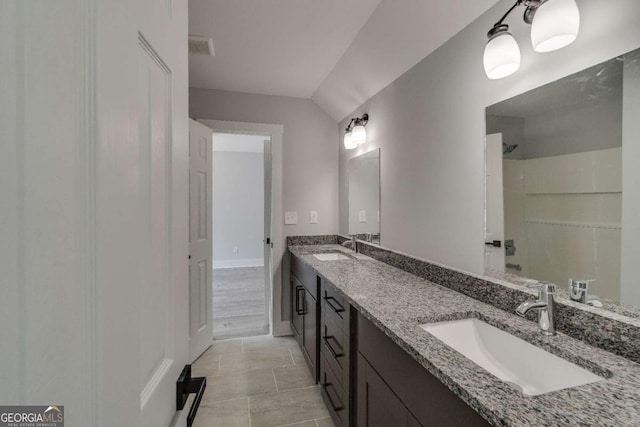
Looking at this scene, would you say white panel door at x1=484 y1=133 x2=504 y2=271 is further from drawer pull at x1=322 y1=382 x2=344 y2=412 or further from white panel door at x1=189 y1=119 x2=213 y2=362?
white panel door at x1=189 y1=119 x2=213 y2=362

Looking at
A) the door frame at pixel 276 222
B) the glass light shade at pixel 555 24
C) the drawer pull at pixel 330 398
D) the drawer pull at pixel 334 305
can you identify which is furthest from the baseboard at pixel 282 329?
the glass light shade at pixel 555 24

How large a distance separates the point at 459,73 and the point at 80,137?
167 cm

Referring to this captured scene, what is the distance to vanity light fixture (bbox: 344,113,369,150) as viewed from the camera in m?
2.51

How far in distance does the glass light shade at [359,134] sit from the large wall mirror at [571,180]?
49.4 inches

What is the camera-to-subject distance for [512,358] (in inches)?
39.9

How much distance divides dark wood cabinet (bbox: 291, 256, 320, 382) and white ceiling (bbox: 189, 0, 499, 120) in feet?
5.18

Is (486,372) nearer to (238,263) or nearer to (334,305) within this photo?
(334,305)

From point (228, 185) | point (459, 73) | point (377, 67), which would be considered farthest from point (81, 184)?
point (228, 185)

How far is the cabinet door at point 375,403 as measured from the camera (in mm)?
1005

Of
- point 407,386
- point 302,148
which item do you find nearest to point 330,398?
point 407,386

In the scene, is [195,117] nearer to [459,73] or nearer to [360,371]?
[459,73]

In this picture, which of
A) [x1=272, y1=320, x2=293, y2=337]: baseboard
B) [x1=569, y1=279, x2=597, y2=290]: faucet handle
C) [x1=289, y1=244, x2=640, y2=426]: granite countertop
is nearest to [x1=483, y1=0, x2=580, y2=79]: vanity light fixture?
[x1=569, y1=279, x2=597, y2=290]: faucet handle

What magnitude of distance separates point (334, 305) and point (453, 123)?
1197mm

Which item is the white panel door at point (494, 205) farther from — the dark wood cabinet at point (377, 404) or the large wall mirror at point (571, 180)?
the dark wood cabinet at point (377, 404)
